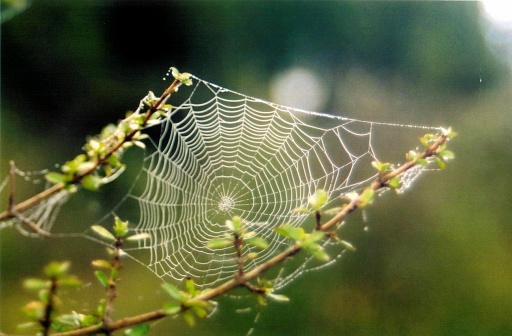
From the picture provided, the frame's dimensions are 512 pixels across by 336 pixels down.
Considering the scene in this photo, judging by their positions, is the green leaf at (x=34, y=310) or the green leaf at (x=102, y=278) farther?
the green leaf at (x=102, y=278)

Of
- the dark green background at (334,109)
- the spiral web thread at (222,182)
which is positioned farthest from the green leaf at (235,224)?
the dark green background at (334,109)

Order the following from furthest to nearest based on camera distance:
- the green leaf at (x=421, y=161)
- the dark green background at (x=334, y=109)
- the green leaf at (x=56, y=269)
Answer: the dark green background at (x=334, y=109) < the green leaf at (x=421, y=161) < the green leaf at (x=56, y=269)

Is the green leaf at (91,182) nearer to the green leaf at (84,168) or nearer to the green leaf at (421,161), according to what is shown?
the green leaf at (84,168)

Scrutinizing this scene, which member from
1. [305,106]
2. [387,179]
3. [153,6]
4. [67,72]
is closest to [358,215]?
[305,106]

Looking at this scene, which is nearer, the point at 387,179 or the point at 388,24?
the point at 387,179

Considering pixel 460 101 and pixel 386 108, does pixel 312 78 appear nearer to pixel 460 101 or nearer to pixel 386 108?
pixel 386 108

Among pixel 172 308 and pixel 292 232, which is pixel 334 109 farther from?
Result: pixel 172 308

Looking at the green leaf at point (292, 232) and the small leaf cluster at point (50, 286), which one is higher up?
the green leaf at point (292, 232)

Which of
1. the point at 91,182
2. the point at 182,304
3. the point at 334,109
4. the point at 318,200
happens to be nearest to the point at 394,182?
the point at 318,200

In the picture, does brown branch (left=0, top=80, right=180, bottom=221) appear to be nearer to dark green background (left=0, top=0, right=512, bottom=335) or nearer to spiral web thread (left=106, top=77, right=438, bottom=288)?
spiral web thread (left=106, top=77, right=438, bottom=288)
